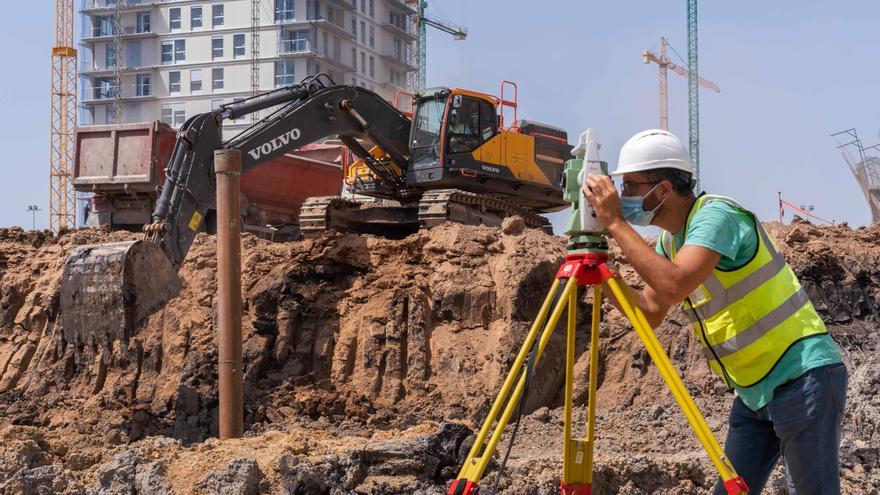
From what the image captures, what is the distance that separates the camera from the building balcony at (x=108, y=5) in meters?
67.4

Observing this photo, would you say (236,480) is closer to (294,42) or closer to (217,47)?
(294,42)

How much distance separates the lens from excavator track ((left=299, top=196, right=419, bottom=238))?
14359mm

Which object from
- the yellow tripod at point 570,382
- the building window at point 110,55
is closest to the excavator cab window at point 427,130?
the yellow tripod at point 570,382

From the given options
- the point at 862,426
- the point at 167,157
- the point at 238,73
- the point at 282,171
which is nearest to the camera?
the point at 862,426

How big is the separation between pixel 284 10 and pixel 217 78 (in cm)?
590

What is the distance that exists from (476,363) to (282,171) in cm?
945

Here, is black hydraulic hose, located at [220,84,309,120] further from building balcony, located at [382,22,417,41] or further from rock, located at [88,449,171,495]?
building balcony, located at [382,22,417,41]

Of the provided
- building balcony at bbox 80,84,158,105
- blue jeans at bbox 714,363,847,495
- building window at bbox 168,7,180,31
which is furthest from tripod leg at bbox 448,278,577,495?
building window at bbox 168,7,180,31

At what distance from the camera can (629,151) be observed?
11.2ft

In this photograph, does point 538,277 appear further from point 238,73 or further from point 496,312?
point 238,73

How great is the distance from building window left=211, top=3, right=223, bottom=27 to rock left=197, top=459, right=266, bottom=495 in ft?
203

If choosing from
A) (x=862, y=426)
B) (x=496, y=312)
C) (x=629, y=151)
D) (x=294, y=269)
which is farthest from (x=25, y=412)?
(x=629, y=151)

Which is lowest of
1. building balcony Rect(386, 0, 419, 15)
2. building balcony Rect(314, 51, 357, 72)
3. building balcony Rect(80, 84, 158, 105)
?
building balcony Rect(80, 84, 158, 105)

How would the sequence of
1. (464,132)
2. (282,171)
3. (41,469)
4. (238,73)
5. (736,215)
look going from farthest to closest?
(238,73), (282,171), (464,132), (41,469), (736,215)
